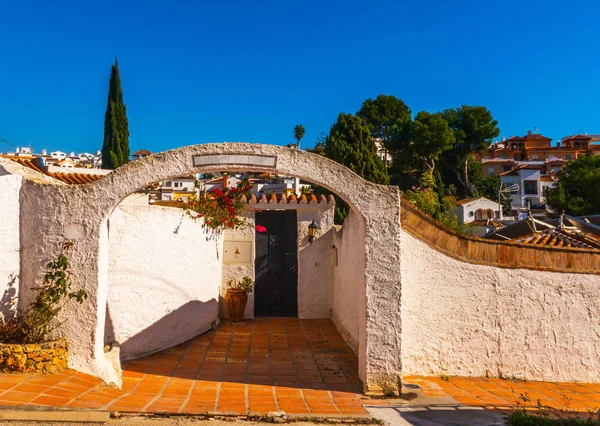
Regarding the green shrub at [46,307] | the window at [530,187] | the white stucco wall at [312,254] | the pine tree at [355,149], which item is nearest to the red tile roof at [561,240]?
the white stucco wall at [312,254]

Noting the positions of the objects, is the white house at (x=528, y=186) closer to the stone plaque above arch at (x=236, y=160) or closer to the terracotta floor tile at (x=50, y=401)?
the stone plaque above arch at (x=236, y=160)

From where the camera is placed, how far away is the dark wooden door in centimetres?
1089

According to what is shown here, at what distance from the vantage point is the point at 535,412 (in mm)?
5102

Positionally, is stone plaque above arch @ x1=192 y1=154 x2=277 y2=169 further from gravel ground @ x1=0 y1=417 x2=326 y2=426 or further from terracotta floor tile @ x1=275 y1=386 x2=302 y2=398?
gravel ground @ x1=0 y1=417 x2=326 y2=426

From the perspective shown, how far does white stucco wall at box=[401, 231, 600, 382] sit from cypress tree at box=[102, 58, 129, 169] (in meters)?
29.2

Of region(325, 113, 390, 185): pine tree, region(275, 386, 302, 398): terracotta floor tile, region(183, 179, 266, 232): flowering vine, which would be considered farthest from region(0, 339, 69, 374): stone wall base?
region(325, 113, 390, 185): pine tree

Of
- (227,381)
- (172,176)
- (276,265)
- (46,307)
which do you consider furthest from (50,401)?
(276,265)

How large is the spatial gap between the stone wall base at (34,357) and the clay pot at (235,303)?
4.64 metres

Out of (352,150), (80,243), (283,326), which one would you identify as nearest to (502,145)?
(352,150)

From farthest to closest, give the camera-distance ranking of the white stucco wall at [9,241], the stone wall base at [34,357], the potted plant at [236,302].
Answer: the potted plant at [236,302], the white stucco wall at [9,241], the stone wall base at [34,357]

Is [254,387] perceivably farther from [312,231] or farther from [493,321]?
[312,231]

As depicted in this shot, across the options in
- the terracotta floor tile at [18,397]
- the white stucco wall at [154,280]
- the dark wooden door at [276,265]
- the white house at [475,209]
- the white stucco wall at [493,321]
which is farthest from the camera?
the white house at [475,209]

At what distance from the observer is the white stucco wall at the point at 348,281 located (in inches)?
290

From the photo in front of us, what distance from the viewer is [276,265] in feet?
36.0
